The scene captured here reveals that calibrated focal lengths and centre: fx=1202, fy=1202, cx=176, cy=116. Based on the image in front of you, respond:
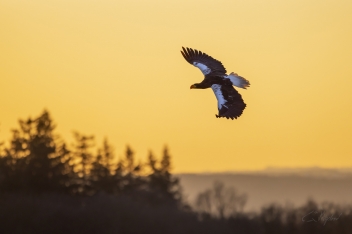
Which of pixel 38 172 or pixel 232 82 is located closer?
pixel 232 82

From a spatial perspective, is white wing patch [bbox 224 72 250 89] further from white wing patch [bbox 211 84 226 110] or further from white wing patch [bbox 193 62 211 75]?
white wing patch [bbox 193 62 211 75]

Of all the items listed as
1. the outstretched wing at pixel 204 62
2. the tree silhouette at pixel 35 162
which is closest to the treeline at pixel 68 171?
the tree silhouette at pixel 35 162

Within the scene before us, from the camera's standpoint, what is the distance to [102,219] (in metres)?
67.6

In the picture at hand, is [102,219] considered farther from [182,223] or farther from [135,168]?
[135,168]

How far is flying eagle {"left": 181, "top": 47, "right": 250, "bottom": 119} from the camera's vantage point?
101ft

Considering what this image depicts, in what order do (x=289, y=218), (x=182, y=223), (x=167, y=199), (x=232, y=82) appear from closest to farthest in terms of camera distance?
(x=232, y=82) < (x=289, y=218) < (x=182, y=223) < (x=167, y=199)

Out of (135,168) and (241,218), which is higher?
(135,168)

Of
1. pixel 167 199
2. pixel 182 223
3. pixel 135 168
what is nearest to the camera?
pixel 182 223

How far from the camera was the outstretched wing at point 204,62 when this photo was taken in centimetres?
3303

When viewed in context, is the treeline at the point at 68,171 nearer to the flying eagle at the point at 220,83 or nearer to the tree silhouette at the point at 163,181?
the tree silhouette at the point at 163,181

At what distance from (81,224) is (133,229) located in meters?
2.96

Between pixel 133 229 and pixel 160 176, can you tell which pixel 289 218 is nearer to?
pixel 133 229

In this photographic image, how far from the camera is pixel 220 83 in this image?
31.9 meters

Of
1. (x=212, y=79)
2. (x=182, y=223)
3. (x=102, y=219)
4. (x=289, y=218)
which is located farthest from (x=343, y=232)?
(x=212, y=79)
